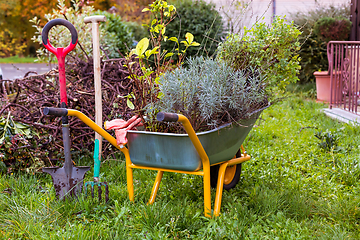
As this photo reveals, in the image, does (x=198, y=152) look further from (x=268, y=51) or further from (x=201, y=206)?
(x=268, y=51)

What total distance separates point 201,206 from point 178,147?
0.58m

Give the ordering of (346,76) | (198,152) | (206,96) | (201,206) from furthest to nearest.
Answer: (346,76)
(201,206)
(206,96)
(198,152)

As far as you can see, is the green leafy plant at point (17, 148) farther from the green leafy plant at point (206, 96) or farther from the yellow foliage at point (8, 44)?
the yellow foliage at point (8, 44)

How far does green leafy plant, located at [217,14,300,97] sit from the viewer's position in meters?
2.19

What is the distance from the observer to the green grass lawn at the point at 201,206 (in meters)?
1.73

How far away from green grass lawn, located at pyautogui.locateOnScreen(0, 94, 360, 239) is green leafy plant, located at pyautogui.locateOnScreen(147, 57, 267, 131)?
569 millimetres

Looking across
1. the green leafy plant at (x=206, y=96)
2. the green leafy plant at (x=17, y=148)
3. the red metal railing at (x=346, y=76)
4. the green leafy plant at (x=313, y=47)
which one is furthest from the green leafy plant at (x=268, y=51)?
the green leafy plant at (x=313, y=47)

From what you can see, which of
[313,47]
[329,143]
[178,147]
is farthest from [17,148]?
[313,47]

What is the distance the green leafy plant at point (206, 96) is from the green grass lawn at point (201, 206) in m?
0.57

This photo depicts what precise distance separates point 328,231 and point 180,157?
37.2 inches

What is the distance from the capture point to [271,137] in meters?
3.68

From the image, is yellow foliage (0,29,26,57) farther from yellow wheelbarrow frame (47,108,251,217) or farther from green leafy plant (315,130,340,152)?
yellow wheelbarrow frame (47,108,251,217)

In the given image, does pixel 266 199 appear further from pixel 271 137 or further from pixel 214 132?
pixel 271 137

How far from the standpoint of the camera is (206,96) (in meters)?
1.80
